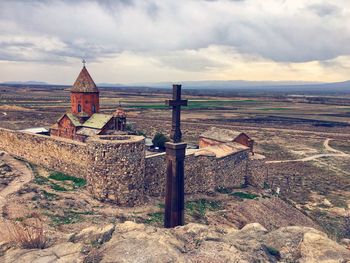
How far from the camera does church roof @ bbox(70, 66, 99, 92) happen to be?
33.0 meters

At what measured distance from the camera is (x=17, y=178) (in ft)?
60.4

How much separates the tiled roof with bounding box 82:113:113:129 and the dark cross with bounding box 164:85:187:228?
63.3 feet

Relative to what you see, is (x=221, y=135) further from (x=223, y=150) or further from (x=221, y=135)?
(x=223, y=150)

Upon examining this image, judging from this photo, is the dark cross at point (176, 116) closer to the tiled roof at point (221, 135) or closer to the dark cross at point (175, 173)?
the dark cross at point (175, 173)

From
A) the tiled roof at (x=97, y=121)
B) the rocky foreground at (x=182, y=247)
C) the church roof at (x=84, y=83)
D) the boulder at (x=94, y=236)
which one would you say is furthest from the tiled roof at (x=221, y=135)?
the boulder at (x=94, y=236)

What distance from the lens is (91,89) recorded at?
109ft

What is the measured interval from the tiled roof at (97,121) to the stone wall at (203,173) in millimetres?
12518

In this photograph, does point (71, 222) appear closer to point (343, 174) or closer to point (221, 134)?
point (221, 134)

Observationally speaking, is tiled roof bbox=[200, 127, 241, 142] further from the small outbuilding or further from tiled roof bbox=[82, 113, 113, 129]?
tiled roof bbox=[82, 113, 113, 129]

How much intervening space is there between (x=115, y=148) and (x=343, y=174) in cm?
2554

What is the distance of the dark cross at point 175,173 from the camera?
475 inches

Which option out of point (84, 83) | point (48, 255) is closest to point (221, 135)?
point (84, 83)

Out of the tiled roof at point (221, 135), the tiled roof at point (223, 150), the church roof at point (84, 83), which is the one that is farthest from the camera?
the church roof at point (84, 83)

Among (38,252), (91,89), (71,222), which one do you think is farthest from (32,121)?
(38,252)
